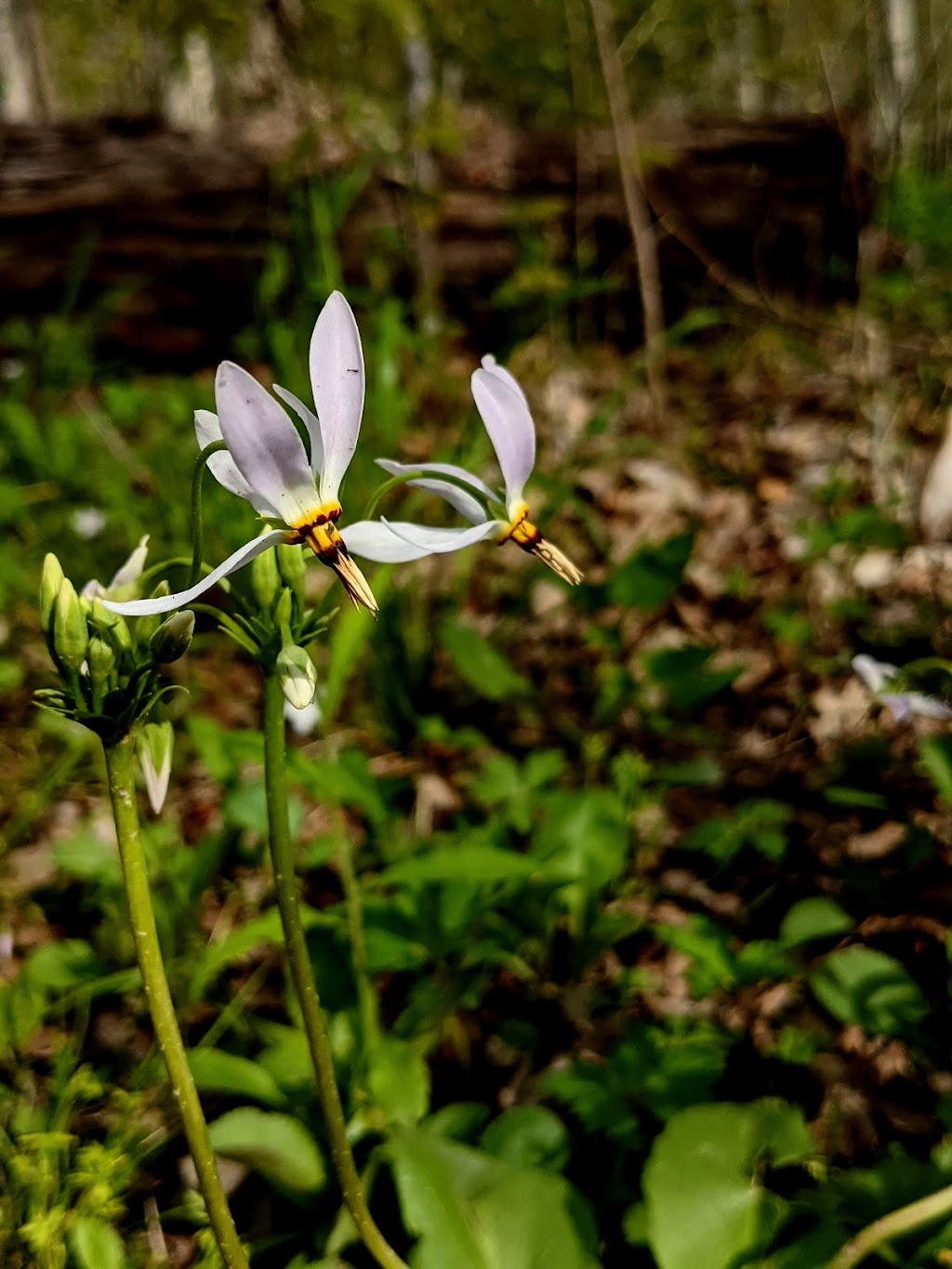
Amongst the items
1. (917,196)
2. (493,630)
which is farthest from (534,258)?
(917,196)

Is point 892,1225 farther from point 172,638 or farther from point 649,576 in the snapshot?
point 649,576

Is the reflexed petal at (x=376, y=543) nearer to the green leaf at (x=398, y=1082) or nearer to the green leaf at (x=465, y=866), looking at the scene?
the green leaf at (x=465, y=866)

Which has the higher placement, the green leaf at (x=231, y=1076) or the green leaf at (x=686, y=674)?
the green leaf at (x=686, y=674)

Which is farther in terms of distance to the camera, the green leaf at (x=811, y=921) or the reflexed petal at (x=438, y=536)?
the green leaf at (x=811, y=921)

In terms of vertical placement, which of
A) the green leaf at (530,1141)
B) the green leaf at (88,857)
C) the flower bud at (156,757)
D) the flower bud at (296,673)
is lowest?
the green leaf at (530,1141)

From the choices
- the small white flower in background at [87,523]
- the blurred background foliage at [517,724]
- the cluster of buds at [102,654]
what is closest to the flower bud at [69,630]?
the cluster of buds at [102,654]

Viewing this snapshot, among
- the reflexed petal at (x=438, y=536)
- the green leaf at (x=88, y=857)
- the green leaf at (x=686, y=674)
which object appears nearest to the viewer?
the reflexed petal at (x=438, y=536)

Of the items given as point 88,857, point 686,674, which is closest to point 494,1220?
point 88,857
